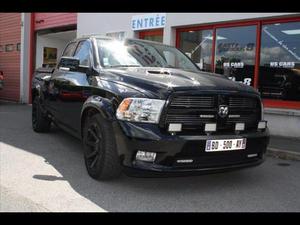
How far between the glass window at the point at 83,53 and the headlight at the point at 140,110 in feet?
4.84

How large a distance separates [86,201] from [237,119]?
1855mm

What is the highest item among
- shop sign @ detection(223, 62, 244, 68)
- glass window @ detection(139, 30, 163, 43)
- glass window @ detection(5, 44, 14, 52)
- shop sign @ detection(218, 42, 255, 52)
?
glass window @ detection(139, 30, 163, 43)

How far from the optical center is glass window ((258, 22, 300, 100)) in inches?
333

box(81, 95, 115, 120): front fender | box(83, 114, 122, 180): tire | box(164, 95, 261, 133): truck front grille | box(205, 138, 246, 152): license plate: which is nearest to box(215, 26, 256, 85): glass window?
box(164, 95, 261, 133): truck front grille

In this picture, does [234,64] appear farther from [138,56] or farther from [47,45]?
[47,45]

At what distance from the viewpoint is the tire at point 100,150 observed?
4.75m

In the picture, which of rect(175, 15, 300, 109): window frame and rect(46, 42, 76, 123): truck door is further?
rect(175, 15, 300, 109): window frame

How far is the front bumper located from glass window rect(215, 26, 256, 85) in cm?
490

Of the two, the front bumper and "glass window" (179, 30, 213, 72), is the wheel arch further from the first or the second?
"glass window" (179, 30, 213, 72)

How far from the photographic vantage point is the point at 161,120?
443cm

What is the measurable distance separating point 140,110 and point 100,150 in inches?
29.1

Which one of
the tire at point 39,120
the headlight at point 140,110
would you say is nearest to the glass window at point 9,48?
the tire at point 39,120
